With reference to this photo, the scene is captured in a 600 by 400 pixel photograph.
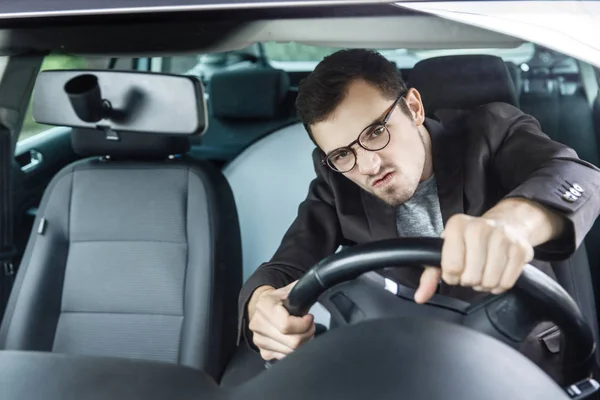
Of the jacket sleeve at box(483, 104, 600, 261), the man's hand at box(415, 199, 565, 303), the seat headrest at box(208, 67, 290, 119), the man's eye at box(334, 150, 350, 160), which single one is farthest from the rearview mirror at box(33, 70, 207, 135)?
the man's hand at box(415, 199, 565, 303)

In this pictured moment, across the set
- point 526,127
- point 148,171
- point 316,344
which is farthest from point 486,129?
point 148,171

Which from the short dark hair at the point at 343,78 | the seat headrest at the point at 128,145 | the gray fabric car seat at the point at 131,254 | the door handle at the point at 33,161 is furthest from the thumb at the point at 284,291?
the door handle at the point at 33,161

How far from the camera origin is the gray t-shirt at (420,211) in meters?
0.92

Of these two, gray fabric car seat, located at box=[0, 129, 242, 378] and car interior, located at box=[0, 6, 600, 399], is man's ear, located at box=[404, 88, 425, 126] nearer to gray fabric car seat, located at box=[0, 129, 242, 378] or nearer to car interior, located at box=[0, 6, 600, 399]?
car interior, located at box=[0, 6, 600, 399]

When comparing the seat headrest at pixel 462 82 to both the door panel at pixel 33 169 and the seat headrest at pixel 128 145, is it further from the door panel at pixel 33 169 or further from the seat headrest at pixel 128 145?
the door panel at pixel 33 169

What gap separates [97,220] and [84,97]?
17.7 inches

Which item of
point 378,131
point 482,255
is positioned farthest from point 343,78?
point 482,255

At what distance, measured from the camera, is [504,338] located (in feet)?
2.41

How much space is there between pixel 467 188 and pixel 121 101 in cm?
69

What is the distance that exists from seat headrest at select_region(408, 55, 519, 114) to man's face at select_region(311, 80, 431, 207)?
0.15 ft

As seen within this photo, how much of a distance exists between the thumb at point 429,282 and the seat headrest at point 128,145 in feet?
3.11

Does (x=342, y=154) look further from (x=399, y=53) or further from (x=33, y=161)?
(x=33, y=161)

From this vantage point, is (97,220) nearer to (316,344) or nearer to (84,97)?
(84,97)

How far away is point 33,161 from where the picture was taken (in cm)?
151
